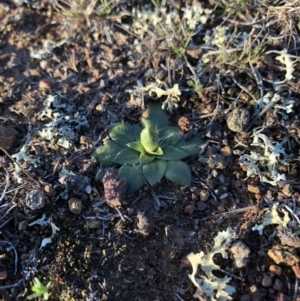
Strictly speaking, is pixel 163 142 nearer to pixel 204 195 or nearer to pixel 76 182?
pixel 204 195

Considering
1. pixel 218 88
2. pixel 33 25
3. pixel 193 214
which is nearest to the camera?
pixel 193 214

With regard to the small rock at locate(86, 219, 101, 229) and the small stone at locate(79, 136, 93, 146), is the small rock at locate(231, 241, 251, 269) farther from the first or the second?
the small stone at locate(79, 136, 93, 146)

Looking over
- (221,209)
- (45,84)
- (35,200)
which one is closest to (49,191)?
(35,200)

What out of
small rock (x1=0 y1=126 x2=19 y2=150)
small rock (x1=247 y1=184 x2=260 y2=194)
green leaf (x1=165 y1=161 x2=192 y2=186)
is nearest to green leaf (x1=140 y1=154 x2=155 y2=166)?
green leaf (x1=165 y1=161 x2=192 y2=186)

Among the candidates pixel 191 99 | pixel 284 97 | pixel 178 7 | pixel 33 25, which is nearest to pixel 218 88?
pixel 191 99

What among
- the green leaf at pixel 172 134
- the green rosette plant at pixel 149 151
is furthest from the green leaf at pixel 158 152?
the green leaf at pixel 172 134

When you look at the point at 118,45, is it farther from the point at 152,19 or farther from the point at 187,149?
the point at 187,149
